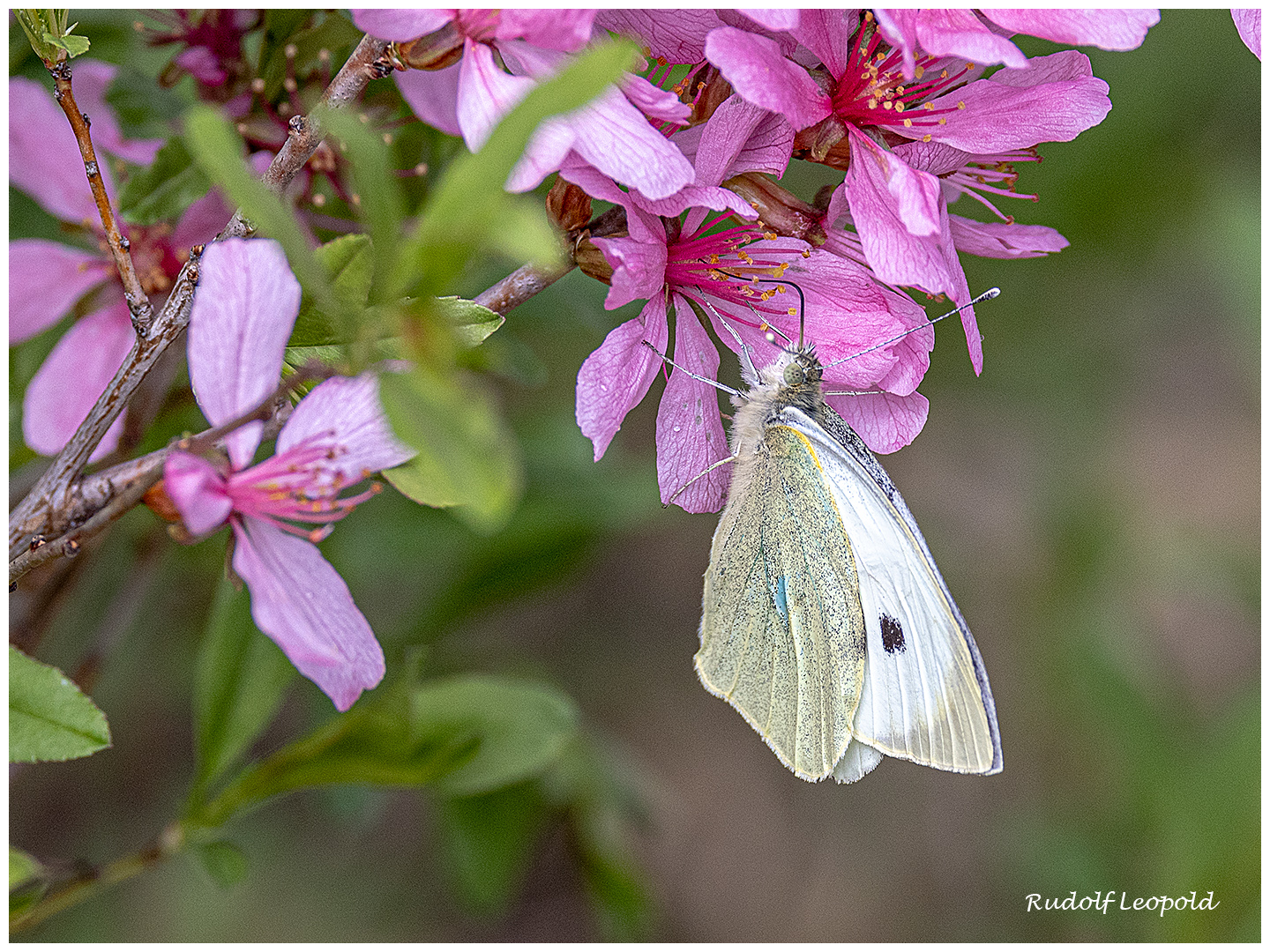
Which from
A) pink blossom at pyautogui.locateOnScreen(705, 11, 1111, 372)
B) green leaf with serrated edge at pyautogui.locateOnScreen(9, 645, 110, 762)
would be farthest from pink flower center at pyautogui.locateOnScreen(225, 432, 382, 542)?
pink blossom at pyautogui.locateOnScreen(705, 11, 1111, 372)

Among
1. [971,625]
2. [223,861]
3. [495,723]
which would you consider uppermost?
[223,861]

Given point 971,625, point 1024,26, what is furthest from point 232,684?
point 971,625

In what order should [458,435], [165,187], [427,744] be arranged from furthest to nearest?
1. [427,744]
2. [165,187]
3. [458,435]

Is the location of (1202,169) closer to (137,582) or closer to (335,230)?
(335,230)

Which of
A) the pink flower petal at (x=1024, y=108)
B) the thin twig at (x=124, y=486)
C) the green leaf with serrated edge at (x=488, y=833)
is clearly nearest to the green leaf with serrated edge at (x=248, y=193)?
the thin twig at (x=124, y=486)

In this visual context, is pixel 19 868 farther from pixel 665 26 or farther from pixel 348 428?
pixel 665 26
